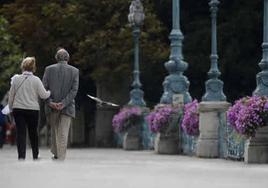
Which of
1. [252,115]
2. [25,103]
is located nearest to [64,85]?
[25,103]

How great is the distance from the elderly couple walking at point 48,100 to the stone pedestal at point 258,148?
3.57 metres

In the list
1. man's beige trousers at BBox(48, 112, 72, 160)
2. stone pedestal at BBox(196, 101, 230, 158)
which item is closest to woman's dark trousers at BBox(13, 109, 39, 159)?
man's beige trousers at BBox(48, 112, 72, 160)

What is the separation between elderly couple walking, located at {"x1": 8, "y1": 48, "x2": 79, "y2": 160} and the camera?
1630 cm

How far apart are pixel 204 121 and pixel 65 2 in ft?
62.7

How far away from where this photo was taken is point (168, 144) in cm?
2455

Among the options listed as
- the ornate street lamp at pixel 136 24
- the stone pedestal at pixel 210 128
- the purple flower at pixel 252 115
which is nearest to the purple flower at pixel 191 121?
the stone pedestal at pixel 210 128

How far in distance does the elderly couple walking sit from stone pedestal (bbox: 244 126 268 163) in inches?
141

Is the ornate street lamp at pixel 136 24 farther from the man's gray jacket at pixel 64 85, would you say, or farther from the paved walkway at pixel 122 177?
the paved walkway at pixel 122 177

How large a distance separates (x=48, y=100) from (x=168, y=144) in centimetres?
857

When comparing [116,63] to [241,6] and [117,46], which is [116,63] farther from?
[241,6]

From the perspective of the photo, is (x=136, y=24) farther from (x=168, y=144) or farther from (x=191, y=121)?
(x=191, y=121)

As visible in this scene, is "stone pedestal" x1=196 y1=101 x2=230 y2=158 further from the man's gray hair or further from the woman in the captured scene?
the woman

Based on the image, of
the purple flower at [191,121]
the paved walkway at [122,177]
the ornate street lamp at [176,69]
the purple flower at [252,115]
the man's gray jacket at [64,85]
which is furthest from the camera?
the ornate street lamp at [176,69]

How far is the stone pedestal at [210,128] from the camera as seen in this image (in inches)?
845
